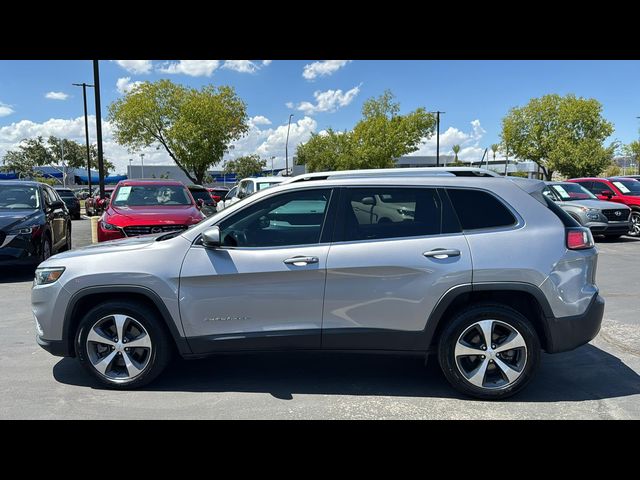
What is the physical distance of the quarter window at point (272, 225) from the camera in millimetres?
4074

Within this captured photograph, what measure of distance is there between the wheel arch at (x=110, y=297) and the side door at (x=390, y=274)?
1209 mm

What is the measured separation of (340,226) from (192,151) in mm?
32368

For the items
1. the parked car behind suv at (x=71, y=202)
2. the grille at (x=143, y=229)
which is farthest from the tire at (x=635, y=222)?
the parked car behind suv at (x=71, y=202)

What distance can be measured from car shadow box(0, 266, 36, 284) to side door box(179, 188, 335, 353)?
21.3ft

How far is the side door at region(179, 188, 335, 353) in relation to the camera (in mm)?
3922

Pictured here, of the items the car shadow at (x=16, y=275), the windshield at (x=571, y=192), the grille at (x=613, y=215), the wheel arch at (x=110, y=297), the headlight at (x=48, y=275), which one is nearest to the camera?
the wheel arch at (x=110, y=297)

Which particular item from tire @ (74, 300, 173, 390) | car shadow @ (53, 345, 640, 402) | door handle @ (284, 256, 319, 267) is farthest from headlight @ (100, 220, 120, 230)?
door handle @ (284, 256, 319, 267)

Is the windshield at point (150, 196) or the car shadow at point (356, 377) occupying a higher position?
the windshield at point (150, 196)

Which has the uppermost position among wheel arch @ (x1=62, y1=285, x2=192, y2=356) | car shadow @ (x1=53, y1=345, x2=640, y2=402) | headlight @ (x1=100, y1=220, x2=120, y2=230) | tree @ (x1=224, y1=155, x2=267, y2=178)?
tree @ (x1=224, y1=155, x2=267, y2=178)

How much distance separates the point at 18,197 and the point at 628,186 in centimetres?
1641

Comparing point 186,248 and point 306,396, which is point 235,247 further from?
point 306,396

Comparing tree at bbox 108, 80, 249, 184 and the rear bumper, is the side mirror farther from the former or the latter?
tree at bbox 108, 80, 249, 184

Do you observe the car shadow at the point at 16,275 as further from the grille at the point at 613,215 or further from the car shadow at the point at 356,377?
the grille at the point at 613,215
